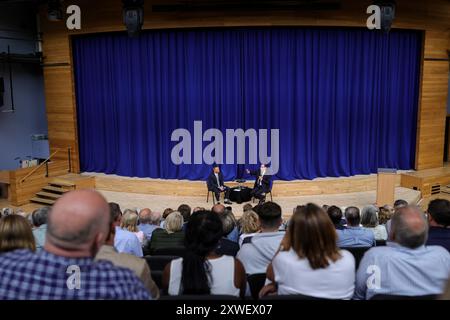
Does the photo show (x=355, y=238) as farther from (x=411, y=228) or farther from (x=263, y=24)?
(x=263, y=24)

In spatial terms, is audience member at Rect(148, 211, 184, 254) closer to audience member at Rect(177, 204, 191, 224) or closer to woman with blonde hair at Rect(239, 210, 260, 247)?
woman with blonde hair at Rect(239, 210, 260, 247)

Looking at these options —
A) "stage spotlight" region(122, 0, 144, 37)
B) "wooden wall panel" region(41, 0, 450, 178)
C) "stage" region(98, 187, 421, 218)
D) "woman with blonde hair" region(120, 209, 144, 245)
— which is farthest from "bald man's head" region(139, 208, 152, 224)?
"wooden wall panel" region(41, 0, 450, 178)

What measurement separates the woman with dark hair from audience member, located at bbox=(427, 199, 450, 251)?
1.60 meters

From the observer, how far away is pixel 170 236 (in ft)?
14.4

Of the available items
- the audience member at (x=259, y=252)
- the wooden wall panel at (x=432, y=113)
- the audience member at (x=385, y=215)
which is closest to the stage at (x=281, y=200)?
the wooden wall panel at (x=432, y=113)

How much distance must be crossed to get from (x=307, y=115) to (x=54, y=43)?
746 cm

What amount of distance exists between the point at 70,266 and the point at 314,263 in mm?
1184

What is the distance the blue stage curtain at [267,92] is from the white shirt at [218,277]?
976 cm

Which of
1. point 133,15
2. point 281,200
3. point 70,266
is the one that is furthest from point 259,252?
point 281,200

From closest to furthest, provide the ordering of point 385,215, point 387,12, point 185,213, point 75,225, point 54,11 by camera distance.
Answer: point 75,225 < point 385,215 < point 185,213 < point 387,12 < point 54,11

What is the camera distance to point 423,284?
7.74ft

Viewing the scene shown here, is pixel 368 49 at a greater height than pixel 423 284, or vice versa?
pixel 368 49
